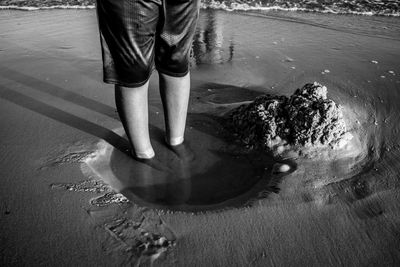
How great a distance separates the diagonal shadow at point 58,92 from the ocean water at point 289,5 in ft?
11.8

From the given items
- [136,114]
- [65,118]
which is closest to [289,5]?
Answer: [65,118]

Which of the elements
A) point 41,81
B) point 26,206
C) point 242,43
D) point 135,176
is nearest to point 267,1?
point 242,43

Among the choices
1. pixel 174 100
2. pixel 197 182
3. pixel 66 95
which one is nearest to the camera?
pixel 197 182

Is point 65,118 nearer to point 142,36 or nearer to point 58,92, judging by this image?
point 58,92

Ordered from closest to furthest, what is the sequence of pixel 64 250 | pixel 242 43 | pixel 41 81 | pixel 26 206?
pixel 64 250 < pixel 26 206 < pixel 41 81 < pixel 242 43

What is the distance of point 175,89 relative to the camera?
1.89 m

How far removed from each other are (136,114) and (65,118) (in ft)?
2.77

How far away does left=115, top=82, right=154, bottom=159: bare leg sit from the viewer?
1729mm

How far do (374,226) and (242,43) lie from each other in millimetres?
2992

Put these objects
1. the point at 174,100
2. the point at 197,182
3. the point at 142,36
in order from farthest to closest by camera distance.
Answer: the point at 174,100 → the point at 197,182 → the point at 142,36

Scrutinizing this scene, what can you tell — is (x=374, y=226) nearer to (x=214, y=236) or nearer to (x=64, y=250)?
(x=214, y=236)

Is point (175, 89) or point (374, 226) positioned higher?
point (175, 89)

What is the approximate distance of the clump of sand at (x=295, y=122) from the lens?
74.1 inches

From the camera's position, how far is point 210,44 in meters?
3.96
